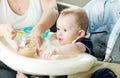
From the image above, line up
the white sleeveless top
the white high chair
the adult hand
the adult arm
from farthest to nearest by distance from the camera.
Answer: the white sleeveless top, the adult arm, the adult hand, the white high chair

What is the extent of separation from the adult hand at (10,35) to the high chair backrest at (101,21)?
0.41 m

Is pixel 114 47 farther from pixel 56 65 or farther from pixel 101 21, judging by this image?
pixel 56 65

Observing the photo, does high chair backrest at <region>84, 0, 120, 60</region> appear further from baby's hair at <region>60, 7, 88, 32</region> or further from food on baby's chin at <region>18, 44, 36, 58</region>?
food on baby's chin at <region>18, 44, 36, 58</region>

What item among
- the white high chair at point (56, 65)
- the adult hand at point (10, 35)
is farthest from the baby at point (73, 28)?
the adult hand at point (10, 35)

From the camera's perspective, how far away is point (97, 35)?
4.77 feet

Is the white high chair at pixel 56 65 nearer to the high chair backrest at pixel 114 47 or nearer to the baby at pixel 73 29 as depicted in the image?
the high chair backrest at pixel 114 47

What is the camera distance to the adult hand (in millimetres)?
1207

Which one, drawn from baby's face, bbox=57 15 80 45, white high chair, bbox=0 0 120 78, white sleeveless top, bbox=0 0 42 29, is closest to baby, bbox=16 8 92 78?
baby's face, bbox=57 15 80 45

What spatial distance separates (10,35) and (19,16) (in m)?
0.34

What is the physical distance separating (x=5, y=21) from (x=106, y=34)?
1.73 ft

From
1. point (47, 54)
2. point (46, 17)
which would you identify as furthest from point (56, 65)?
point (46, 17)

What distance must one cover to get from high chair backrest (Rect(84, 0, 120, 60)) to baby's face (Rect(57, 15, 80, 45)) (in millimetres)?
161

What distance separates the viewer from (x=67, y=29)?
1.31m

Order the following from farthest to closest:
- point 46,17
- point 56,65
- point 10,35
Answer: point 46,17
point 10,35
point 56,65
